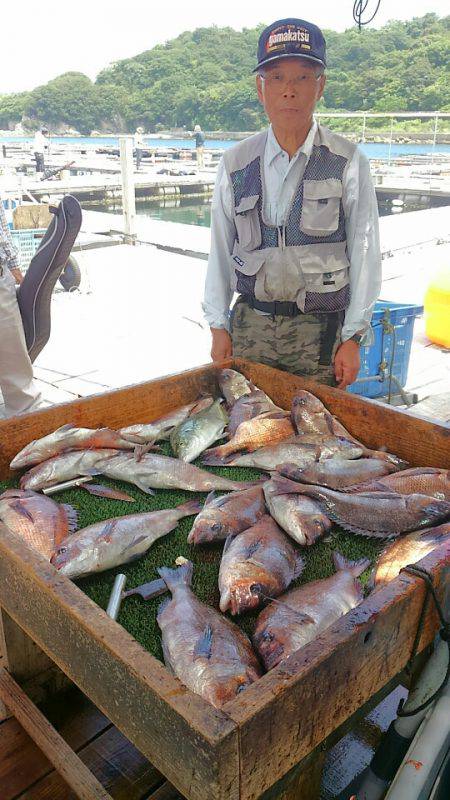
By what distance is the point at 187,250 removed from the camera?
1281cm

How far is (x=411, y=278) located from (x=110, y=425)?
874 centimetres

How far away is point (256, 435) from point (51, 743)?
1371mm

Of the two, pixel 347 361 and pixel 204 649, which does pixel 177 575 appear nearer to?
pixel 204 649

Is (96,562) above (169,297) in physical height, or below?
above

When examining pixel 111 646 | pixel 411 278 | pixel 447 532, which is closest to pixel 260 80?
pixel 447 532

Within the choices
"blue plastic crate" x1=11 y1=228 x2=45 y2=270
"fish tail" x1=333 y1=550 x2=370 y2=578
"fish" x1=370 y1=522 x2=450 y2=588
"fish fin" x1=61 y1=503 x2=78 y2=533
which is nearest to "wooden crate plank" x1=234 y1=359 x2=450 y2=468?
"fish" x1=370 y1=522 x2=450 y2=588

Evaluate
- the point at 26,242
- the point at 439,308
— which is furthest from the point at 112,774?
the point at 26,242

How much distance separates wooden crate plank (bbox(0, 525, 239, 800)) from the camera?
1.05m

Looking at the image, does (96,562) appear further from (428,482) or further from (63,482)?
(428,482)

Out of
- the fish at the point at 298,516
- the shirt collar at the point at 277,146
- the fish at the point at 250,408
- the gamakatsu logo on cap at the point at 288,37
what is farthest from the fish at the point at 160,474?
the gamakatsu logo on cap at the point at 288,37

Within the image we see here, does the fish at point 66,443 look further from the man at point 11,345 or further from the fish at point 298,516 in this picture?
the man at point 11,345

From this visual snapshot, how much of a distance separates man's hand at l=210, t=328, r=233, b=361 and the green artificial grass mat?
46.8 inches

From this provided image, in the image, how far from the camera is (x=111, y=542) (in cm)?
189

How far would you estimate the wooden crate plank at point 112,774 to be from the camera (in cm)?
188
